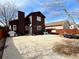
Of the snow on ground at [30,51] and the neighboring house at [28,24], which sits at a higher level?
the neighboring house at [28,24]

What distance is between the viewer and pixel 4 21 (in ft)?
149

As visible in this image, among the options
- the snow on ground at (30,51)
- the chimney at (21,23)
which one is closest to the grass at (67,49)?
the snow on ground at (30,51)

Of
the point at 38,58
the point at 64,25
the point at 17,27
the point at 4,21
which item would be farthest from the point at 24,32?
the point at 38,58

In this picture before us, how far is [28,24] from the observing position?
34188 millimetres

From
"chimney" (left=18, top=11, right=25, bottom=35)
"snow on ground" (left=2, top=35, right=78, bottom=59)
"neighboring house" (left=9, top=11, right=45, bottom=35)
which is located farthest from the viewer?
"neighboring house" (left=9, top=11, right=45, bottom=35)

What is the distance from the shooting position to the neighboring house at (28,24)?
3194cm

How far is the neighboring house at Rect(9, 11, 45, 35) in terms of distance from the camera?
31.9 meters

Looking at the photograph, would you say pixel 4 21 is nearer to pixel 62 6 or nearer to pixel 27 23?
pixel 27 23

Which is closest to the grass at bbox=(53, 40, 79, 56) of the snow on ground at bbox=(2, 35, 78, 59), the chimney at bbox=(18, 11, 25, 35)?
the snow on ground at bbox=(2, 35, 78, 59)

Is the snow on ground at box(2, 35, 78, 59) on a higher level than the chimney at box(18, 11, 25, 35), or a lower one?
lower

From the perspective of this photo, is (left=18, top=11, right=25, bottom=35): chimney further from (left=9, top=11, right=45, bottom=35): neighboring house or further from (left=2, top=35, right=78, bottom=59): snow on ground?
(left=2, top=35, right=78, bottom=59): snow on ground

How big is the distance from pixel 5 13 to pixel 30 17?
1466cm

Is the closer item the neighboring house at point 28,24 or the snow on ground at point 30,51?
the snow on ground at point 30,51

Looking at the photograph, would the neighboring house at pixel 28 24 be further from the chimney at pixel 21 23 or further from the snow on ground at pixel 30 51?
the snow on ground at pixel 30 51
